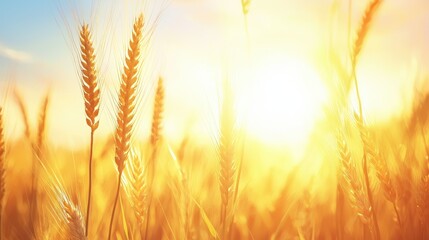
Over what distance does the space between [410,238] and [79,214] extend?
1250 millimetres

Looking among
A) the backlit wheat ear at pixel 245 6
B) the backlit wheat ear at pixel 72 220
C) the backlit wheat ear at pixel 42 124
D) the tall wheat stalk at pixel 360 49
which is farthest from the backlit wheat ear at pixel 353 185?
the backlit wheat ear at pixel 42 124

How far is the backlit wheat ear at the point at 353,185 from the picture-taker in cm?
161

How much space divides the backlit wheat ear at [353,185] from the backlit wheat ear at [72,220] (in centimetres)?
84

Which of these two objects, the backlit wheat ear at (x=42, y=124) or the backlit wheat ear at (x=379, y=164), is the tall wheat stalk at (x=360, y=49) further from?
the backlit wheat ear at (x=42, y=124)

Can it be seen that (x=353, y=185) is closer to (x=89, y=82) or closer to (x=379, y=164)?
(x=379, y=164)

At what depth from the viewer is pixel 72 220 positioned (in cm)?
133

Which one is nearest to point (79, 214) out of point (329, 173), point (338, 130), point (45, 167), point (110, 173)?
point (45, 167)

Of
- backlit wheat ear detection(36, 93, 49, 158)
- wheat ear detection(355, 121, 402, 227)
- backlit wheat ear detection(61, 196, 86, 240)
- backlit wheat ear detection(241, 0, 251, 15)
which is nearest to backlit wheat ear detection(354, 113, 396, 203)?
wheat ear detection(355, 121, 402, 227)

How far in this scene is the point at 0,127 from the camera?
167 cm

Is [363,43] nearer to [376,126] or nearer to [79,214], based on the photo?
[376,126]

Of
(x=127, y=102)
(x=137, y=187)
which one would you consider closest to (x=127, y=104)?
(x=127, y=102)

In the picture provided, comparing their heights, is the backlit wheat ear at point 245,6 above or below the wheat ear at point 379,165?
above

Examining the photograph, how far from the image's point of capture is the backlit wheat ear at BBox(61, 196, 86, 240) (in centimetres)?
130

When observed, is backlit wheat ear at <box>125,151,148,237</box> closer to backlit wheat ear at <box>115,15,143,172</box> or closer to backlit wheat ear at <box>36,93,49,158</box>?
backlit wheat ear at <box>115,15,143,172</box>
